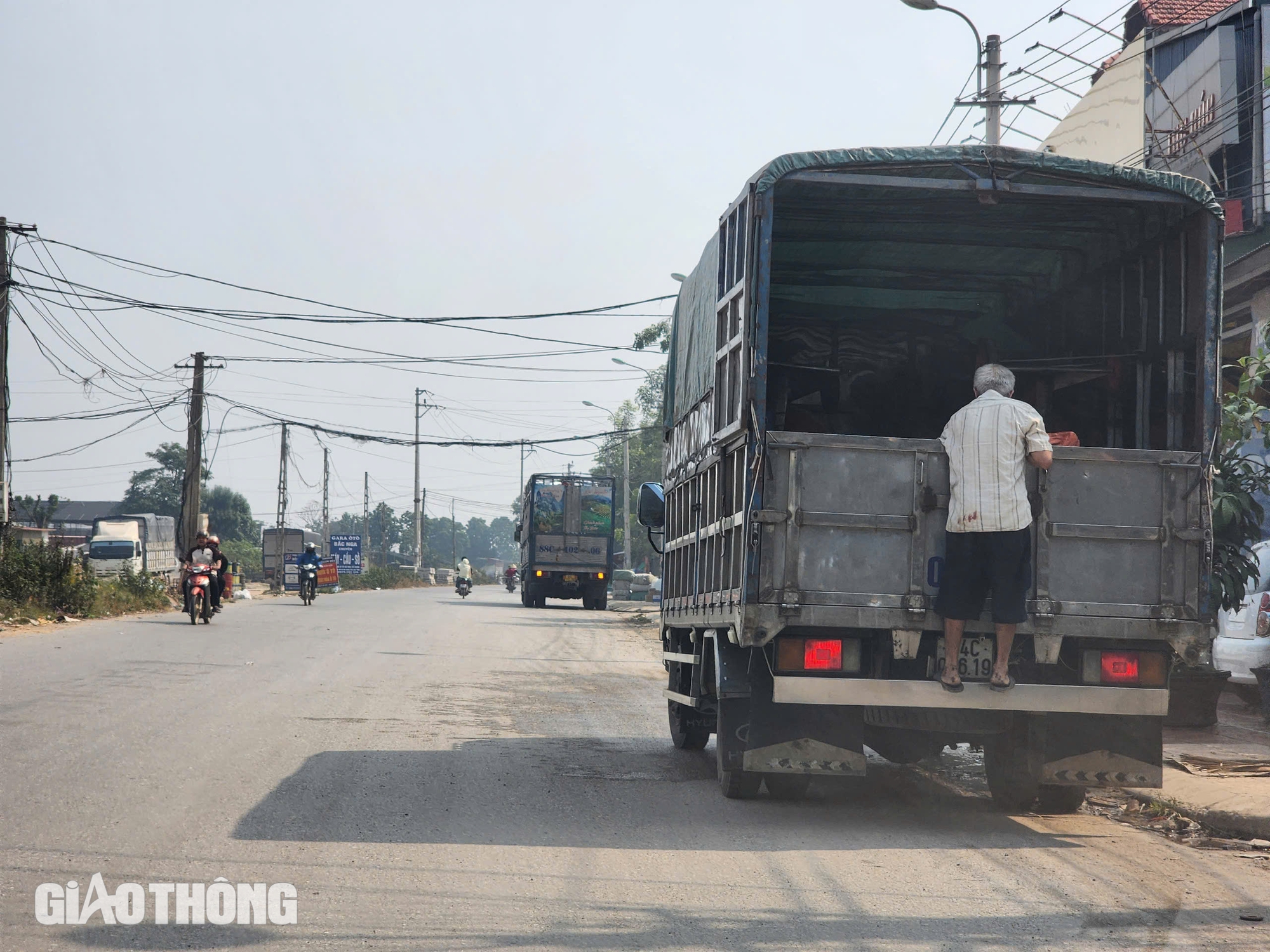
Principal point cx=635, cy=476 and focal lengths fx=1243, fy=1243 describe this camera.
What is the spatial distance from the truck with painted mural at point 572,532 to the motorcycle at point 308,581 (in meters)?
6.69

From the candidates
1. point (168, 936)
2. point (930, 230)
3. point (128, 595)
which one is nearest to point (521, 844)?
point (168, 936)

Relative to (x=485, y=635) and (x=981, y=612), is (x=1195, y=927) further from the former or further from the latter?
(x=485, y=635)

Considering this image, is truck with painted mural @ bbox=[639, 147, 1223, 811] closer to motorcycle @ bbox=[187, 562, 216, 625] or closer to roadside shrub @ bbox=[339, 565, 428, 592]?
motorcycle @ bbox=[187, 562, 216, 625]

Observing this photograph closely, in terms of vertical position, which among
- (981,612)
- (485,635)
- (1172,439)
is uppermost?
(1172,439)

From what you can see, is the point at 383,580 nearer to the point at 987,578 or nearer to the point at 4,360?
the point at 4,360

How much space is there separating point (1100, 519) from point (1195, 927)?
2.22m

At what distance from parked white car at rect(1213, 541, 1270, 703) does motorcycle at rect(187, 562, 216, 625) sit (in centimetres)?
1606

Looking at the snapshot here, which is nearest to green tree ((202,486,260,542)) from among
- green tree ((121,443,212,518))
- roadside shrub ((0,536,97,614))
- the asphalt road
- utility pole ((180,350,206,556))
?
green tree ((121,443,212,518))

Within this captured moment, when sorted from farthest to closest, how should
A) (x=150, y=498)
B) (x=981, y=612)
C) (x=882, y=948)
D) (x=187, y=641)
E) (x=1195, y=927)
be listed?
(x=150, y=498) < (x=187, y=641) < (x=981, y=612) < (x=1195, y=927) < (x=882, y=948)

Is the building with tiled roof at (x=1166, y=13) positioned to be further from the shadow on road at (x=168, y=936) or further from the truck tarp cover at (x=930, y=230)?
the shadow on road at (x=168, y=936)

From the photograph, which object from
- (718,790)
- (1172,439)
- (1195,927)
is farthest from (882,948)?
(1172,439)

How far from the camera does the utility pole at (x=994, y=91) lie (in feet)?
61.2

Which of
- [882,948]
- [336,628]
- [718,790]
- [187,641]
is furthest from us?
[336,628]

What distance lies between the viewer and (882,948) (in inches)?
160
